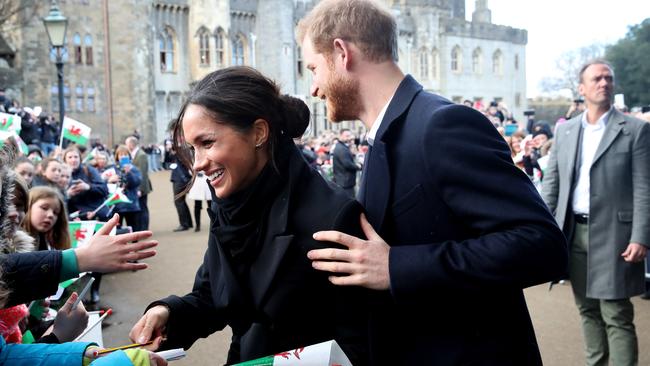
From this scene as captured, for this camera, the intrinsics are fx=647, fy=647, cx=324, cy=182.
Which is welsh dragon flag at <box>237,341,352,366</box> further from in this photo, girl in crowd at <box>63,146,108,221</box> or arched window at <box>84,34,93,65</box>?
arched window at <box>84,34,93,65</box>

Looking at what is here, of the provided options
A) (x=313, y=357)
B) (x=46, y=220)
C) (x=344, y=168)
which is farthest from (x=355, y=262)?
(x=344, y=168)

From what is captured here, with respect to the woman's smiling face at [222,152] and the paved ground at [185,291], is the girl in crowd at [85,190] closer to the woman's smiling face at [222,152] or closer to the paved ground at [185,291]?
the paved ground at [185,291]

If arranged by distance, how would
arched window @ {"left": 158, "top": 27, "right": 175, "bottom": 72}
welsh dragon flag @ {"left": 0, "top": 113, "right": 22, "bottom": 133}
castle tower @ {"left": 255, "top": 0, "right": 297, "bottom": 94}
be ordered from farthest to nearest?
castle tower @ {"left": 255, "top": 0, "right": 297, "bottom": 94}, arched window @ {"left": 158, "top": 27, "right": 175, "bottom": 72}, welsh dragon flag @ {"left": 0, "top": 113, "right": 22, "bottom": 133}

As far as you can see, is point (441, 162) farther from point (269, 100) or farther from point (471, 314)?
point (269, 100)

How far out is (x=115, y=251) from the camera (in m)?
2.31

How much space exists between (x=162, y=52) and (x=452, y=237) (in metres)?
37.4

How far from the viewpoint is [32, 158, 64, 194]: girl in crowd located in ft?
24.2

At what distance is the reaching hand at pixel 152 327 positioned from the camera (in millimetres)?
2021

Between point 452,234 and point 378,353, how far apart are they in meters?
0.40

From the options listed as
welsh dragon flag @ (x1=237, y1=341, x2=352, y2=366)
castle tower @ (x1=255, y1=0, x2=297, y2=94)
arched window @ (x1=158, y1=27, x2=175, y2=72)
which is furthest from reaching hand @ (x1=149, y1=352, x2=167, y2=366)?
castle tower @ (x1=255, y1=0, x2=297, y2=94)

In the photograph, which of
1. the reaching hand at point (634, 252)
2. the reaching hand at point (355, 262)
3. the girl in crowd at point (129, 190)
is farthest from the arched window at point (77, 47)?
the reaching hand at point (355, 262)

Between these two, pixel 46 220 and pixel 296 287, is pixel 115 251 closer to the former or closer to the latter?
pixel 296 287

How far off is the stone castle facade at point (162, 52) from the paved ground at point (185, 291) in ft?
63.9

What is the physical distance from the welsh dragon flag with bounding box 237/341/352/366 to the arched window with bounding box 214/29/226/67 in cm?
3781
